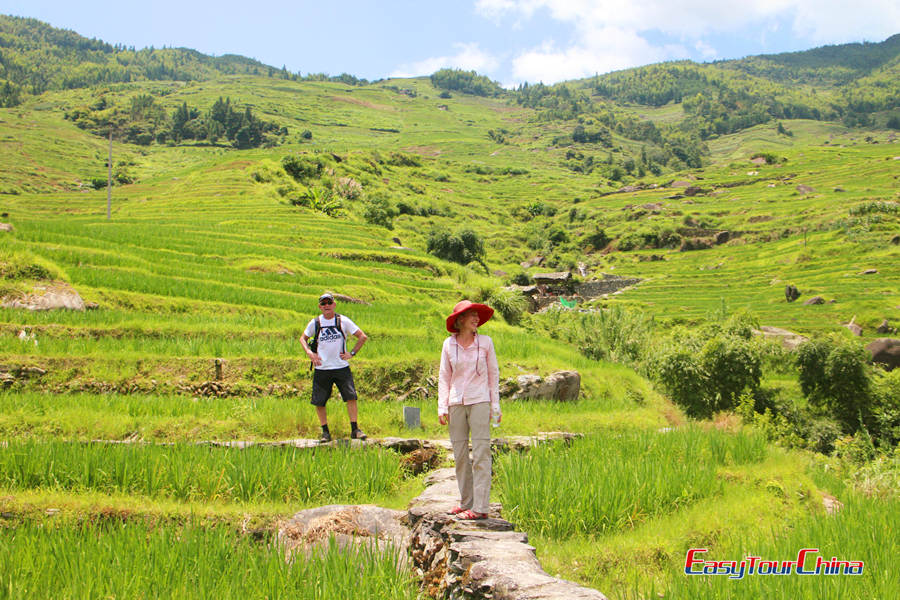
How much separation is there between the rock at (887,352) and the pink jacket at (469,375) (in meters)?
42.1

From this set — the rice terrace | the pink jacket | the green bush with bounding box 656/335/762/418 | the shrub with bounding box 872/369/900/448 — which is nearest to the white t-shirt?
the rice terrace

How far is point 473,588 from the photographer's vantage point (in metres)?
4.33

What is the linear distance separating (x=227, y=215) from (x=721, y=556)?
36438 millimetres

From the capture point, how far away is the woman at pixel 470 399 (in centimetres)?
595

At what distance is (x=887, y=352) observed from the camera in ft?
125

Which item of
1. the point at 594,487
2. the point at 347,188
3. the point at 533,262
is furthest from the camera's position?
the point at 533,262

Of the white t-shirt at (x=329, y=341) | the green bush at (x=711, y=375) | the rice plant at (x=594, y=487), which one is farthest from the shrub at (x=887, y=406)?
the white t-shirt at (x=329, y=341)

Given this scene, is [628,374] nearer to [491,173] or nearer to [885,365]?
[885,365]

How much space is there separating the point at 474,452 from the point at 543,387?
10.1 m

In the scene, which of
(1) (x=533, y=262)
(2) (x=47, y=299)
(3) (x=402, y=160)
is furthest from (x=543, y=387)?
(3) (x=402, y=160)

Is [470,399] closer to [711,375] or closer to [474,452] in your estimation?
[474,452]

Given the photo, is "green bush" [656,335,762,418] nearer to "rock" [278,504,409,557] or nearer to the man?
the man

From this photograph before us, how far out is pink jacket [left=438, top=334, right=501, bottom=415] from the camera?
602 cm

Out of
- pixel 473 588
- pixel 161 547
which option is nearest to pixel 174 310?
pixel 161 547
